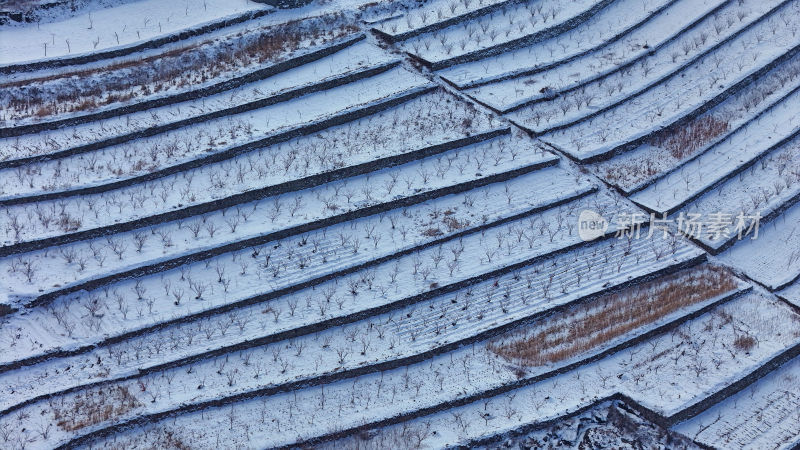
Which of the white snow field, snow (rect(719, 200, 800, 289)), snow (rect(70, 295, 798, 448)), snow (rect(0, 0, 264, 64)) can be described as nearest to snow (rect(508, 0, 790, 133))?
the white snow field

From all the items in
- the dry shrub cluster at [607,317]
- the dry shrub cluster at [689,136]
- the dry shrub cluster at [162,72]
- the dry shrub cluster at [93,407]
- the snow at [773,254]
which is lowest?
the dry shrub cluster at [93,407]

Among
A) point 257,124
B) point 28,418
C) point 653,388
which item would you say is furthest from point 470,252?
point 28,418

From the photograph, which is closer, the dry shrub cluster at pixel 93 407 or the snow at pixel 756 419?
the dry shrub cluster at pixel 93 407

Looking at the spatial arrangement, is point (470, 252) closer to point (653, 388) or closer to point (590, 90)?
point (653, 388)

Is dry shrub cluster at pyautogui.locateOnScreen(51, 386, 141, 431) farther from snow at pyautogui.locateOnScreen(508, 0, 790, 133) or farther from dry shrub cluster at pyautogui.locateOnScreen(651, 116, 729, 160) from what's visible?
dry shrub cluster at pyautogui.locateOnScreen(651, 116, 729, 160)

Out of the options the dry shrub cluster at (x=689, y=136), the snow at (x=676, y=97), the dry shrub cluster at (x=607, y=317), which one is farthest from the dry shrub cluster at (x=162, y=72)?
the dry shrub cluster at (x=607, y=317)

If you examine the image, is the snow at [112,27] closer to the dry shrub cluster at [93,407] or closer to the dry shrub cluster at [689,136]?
the dry shrub cluster at [93,407]
